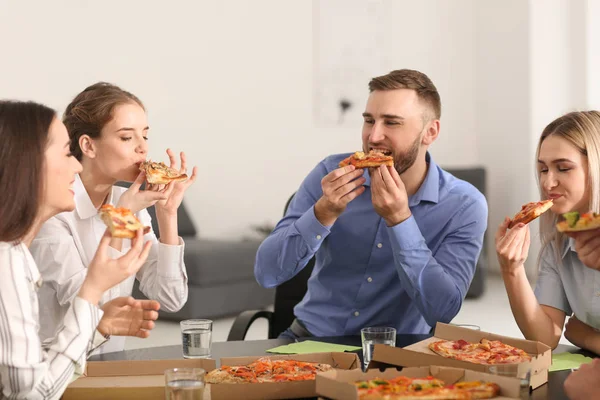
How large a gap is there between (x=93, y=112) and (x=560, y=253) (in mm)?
1574

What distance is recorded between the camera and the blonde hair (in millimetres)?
2451

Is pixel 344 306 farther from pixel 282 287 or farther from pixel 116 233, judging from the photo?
pixel 116 233

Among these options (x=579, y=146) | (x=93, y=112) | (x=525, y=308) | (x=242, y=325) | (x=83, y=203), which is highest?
(x=93, y=112)

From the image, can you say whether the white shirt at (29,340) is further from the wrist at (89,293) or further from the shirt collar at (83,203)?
the shirt collar at (83,203)

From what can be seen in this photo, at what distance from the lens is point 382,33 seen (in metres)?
8.31

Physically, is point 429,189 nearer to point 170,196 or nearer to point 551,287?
point 551,287

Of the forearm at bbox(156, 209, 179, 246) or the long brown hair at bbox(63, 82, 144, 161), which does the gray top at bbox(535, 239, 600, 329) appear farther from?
the long brown hair at bbox(63, 82, 144, 161)

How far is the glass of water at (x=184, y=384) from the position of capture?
162 centimetres

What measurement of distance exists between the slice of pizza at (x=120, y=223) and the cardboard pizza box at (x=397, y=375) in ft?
1.90

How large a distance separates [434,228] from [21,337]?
5.64 ft

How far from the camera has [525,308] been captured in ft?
7.89

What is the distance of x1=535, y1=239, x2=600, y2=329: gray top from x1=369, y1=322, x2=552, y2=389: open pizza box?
40 centimetres

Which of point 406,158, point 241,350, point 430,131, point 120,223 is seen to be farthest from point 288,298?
point 120,223

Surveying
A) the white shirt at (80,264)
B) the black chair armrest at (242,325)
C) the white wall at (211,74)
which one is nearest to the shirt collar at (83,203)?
the white shirt at (80,264)
